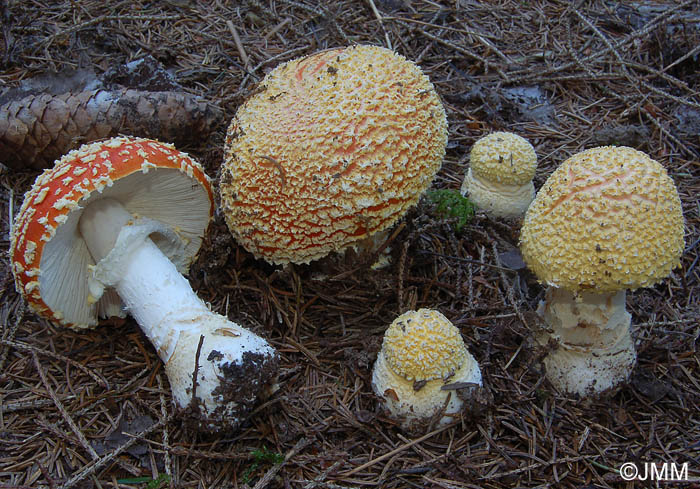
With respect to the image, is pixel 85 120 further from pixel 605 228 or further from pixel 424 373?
pixel 605 228

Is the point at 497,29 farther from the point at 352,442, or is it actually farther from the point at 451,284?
the point at 352,442

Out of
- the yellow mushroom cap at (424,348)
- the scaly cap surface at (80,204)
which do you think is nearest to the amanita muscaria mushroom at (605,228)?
the yellow mushroom cap at (424,348)

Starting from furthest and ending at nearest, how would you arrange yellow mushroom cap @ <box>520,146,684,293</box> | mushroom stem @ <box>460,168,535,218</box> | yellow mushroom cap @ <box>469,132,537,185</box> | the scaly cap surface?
mushroom stem @ <box>460,168,535,218</box>, yellow mushroom cap @ <box>469,132,537,185</box>, the scaly cap surface, yellow mushroom cap @ <box>520,146,684,293</box>

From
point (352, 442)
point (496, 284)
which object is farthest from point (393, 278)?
point (352, 442)

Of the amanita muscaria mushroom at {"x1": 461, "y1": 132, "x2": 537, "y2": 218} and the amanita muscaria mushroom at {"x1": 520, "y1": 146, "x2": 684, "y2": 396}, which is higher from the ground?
the amanita muscaria mushroom at {"x1": 520, "y1": 146, "x2": 684, "y2": 396}

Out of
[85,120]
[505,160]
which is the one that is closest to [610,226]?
[505,160]

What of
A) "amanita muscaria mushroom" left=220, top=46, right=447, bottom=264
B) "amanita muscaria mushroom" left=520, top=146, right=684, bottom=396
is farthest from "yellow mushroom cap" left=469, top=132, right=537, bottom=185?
"amanita muscaria mushroom" left=520, top=146, right=684, bottom=396

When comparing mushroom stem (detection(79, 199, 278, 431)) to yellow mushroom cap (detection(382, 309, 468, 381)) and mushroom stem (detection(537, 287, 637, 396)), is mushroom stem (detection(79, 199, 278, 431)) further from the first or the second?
mushroom stem (detection(537, 287, 637, 396))
